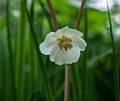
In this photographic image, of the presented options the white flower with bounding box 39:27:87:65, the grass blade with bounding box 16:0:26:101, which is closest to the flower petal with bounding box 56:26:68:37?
the white flower with bounding box 39:27:87:65

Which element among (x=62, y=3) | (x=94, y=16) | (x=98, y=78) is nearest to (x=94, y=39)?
(x=94, y=16)

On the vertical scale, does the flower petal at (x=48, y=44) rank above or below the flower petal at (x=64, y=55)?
above

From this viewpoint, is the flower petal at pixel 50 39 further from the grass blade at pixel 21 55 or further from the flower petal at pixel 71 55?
the grass blade at pixel 21 55

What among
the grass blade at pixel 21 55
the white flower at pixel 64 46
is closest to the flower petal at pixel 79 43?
the white flower at pixel 64 46

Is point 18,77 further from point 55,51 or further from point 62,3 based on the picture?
point 62,3

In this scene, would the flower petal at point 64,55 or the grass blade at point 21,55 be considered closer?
the flower petal at point 64,55

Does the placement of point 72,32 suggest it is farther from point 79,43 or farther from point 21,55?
point 21,55

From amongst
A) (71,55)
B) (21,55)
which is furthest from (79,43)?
(21,55)

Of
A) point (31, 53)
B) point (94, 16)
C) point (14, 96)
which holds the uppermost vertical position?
point (94, 16)
